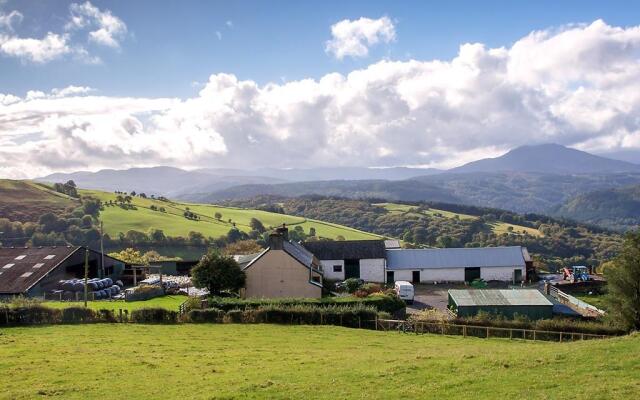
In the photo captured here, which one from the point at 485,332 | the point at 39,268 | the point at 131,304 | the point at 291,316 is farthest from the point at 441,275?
the point at 39,268

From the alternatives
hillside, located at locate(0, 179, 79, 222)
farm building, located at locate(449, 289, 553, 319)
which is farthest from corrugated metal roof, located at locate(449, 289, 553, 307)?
hillside, located at locate(0, 179, 79, 222)

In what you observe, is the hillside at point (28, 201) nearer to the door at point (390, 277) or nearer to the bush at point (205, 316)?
the door at point (390, 277)

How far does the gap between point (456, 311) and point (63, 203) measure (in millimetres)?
147078

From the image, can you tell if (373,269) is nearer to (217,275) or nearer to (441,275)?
(441,275)

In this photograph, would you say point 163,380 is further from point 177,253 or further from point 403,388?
point 177,253

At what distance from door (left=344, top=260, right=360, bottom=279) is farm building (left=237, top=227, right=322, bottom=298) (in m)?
16.2

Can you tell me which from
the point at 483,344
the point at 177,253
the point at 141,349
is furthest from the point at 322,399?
the point at 177,253

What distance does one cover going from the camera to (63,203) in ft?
538

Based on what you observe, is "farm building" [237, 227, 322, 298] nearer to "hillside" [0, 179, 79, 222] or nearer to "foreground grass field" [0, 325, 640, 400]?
"foreground grass field" [0, 325, 640, 400]

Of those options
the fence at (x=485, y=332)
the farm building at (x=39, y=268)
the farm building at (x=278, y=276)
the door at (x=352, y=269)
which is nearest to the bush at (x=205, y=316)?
the fence at (x=485, y=332)

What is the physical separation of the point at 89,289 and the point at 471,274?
148 feet

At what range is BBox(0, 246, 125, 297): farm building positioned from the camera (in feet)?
181

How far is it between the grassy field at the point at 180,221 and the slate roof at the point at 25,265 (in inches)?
2689

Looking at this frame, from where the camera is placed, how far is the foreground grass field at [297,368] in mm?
19203
